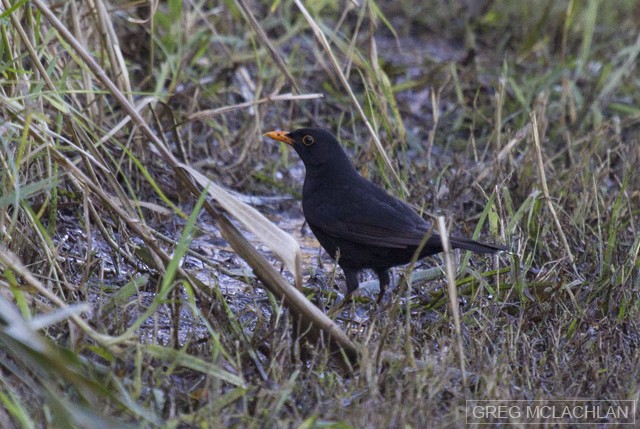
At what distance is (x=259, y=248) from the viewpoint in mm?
4812

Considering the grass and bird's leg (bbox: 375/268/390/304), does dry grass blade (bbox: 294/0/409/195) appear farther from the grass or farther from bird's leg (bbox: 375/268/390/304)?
bird's leg (bbox: 375/268/390/304)

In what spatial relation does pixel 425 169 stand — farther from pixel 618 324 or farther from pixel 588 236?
pixel 618 324

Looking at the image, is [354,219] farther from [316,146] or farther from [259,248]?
[259,248]

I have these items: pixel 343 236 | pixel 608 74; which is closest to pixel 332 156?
pixel 343 236

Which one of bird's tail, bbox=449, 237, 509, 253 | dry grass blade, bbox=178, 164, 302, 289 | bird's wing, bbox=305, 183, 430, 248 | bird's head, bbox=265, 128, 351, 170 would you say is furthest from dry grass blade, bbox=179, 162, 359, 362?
bird's head, bbox=265, 128, 351, 170

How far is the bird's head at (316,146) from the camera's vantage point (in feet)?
15.2

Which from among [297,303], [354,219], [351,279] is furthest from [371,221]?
[297,303]

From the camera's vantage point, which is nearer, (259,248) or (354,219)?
(354,219)

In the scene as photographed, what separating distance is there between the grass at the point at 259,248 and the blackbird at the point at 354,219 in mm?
181

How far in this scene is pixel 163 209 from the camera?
4539mm

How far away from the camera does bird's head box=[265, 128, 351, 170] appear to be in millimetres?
4633

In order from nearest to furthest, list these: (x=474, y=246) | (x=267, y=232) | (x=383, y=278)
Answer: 1. (x=267, y=232)
2. (x=474, y=246)
3. (x=383, y=278)

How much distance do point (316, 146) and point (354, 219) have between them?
55 centimetres

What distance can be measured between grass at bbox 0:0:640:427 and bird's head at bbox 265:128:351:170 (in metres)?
0.21
